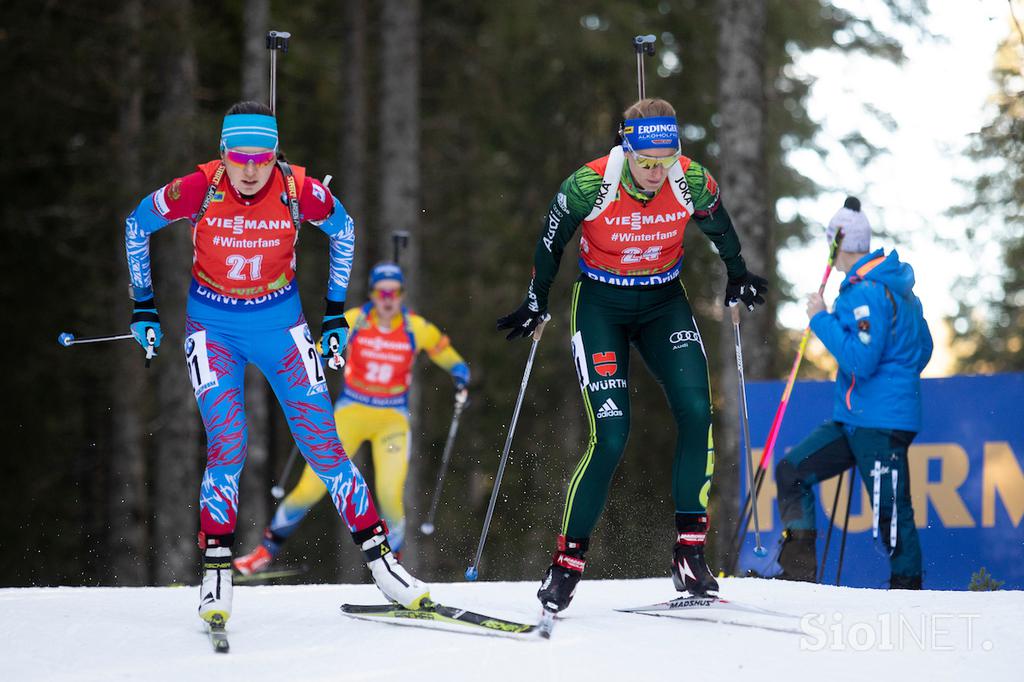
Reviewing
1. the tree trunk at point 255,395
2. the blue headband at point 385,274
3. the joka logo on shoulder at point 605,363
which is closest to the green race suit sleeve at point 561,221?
the joka logo on shoulder at point 605,363

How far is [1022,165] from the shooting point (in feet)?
35.5

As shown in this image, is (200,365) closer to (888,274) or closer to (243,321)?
(243,321)

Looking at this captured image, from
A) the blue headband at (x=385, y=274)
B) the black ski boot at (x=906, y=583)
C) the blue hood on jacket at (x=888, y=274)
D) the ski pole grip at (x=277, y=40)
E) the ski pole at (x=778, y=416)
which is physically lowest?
the black ski boot at (x=906, y=583)

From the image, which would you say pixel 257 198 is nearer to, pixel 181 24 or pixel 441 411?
pixel 181 24

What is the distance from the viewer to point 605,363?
6.57m

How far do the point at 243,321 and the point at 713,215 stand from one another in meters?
2.37

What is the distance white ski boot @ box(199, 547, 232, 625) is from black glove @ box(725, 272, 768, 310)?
2893 millimetres

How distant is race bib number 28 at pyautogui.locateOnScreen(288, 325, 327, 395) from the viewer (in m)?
6.38

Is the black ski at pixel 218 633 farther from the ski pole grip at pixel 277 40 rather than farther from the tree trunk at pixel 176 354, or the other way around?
the tree trunk at pixel 176 354

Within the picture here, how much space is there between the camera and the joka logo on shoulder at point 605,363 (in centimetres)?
656

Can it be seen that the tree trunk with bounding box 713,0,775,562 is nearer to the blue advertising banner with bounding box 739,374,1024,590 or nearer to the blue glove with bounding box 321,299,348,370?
the blue advertising banner with bounding box 739,374,1024,590

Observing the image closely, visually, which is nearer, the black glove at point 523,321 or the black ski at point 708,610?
the black ski at point 708,610

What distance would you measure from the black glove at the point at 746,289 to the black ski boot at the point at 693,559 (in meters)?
1.25

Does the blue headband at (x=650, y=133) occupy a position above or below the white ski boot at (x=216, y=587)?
above
